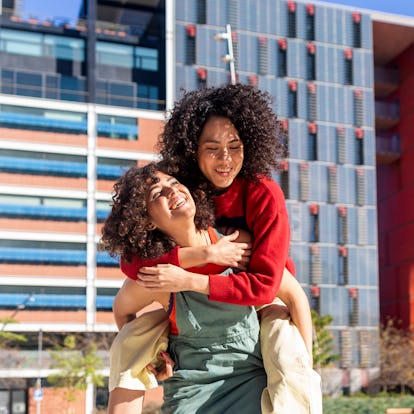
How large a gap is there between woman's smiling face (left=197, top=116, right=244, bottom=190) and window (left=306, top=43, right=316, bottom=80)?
55.7 metres

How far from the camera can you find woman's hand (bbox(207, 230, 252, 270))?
309cm

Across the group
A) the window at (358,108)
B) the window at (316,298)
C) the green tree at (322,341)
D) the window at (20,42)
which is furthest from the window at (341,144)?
the window at (20,42)

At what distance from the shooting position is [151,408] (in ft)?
104

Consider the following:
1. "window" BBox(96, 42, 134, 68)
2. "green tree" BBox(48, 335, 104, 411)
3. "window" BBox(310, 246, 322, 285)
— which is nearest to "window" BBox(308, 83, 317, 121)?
"window" BBox(310, 246, 322, 285)

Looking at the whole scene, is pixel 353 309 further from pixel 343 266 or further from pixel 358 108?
pixel 358 108

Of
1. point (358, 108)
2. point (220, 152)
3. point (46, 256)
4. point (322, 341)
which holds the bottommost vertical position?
point (322, 341)

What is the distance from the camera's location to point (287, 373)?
3.07 m

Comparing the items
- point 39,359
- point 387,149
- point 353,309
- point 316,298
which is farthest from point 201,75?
point 39,359

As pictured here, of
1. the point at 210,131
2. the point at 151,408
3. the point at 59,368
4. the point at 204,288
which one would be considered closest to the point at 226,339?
the point at 204,288

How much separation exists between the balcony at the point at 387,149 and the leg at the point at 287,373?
61.1 metres

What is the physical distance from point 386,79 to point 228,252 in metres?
63.9

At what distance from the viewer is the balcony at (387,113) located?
6431 cm

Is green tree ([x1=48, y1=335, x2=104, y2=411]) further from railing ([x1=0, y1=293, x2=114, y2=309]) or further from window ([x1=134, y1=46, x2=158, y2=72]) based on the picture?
window ([x1=134, y1=46, x2=158, y2=72])

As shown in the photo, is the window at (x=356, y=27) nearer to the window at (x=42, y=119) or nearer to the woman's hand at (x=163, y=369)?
the window at (x=42, y=119)
